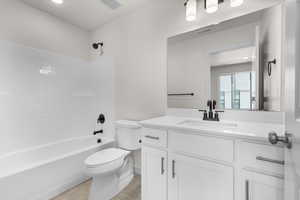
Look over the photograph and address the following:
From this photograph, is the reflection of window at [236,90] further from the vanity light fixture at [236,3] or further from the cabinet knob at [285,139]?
the cabinet knob at [285,139]

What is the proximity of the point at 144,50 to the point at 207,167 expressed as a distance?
5.34ft

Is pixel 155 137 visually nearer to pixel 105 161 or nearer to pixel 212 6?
pixel 105 161

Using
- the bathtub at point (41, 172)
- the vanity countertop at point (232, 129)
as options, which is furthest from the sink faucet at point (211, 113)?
the bathtub at point (41, 172)

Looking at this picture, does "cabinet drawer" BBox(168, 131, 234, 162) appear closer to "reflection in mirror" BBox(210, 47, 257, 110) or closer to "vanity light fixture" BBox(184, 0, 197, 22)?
"reflection in mirror" BBox(210, 47, 257, 110)

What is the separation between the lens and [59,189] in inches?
65.4

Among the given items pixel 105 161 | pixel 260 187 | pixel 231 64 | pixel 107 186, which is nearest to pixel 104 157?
pixel 105 161

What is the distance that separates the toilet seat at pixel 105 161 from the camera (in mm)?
1460

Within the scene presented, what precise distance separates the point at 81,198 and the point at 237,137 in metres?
1.77

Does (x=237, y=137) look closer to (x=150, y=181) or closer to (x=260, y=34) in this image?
(x=150, y=181)

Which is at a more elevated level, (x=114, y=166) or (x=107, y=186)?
(x=114, y=166)

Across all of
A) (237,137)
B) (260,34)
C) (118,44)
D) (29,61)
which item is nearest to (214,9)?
(260,34)

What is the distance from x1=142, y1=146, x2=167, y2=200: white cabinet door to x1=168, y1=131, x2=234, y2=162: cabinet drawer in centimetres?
17

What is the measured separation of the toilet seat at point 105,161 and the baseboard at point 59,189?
0.52m

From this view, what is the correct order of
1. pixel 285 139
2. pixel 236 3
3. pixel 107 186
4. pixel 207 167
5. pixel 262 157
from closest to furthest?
pixel 285 139 → pixel 262 157 → pixel 207 167 → pixel 236 3 → pixel 107 186
